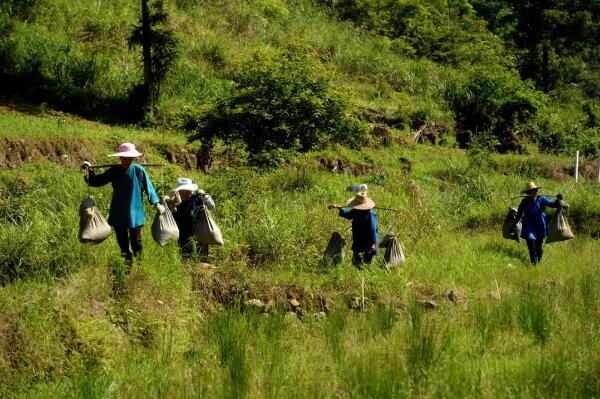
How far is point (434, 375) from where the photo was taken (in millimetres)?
5352

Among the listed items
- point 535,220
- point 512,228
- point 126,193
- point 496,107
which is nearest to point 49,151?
point 126,193

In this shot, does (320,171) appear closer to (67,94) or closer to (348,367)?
(67,94)

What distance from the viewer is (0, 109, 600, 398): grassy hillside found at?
220 inches

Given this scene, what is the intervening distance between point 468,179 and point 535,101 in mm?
8607

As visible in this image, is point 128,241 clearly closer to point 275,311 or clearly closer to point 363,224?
point 275,311

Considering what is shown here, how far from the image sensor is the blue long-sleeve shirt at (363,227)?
9414 mm

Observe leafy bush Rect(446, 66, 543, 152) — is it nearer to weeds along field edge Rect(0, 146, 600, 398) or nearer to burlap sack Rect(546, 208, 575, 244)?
weeds along field edge Rect(0, 146, 600, 398)

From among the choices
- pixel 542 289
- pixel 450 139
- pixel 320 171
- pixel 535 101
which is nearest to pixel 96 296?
pixel 542 289

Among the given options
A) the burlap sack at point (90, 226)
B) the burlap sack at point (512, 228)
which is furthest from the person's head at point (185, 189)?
the burlap sack at point (512, 228)

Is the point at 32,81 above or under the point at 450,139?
above

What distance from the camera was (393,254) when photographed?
9.41 m

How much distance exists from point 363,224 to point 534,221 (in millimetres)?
3135

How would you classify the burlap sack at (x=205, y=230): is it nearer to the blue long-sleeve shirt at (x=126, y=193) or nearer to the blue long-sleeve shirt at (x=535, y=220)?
the blue long-sleeve shirt at (x=126, y=193)

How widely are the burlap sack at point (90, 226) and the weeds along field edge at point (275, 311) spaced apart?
0.40 meters
